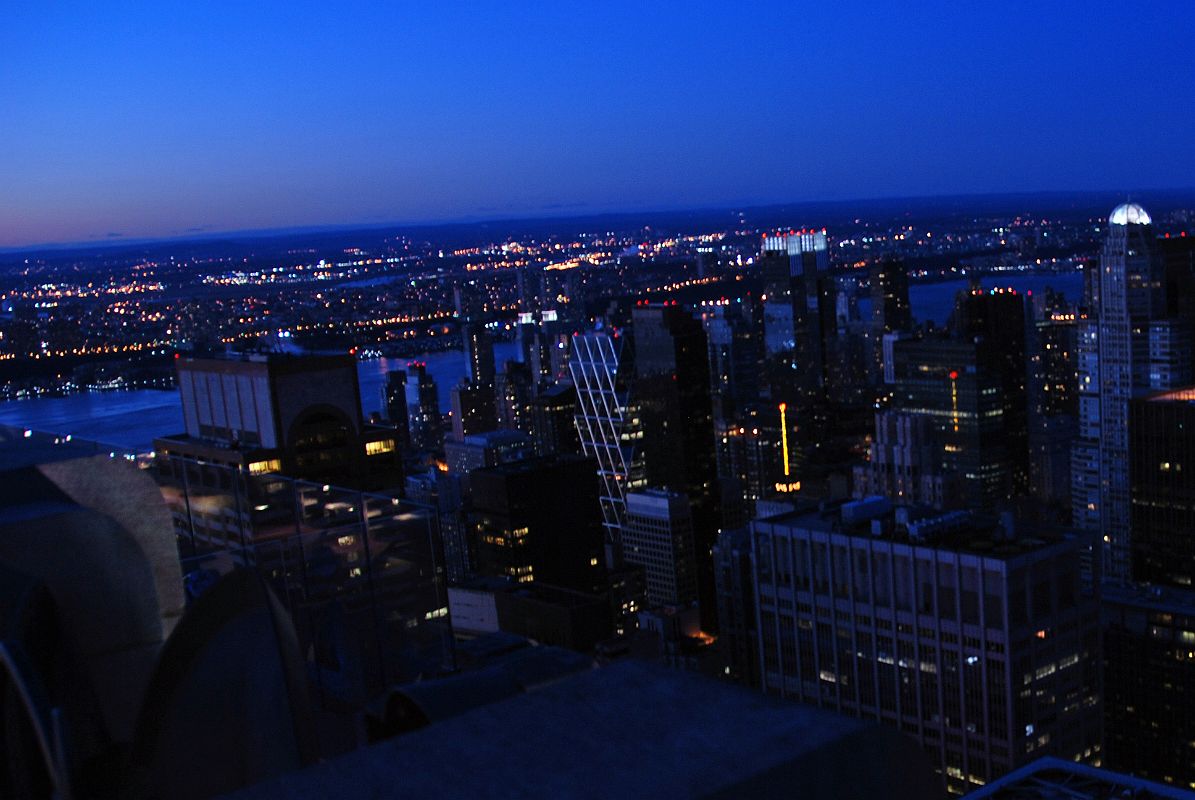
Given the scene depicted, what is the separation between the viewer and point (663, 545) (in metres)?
21.9

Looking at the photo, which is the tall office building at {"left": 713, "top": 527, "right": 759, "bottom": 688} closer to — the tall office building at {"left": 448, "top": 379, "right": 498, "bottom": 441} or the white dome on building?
the white dome on building

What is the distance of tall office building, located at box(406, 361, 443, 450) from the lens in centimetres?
2597

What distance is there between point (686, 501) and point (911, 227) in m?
21.0

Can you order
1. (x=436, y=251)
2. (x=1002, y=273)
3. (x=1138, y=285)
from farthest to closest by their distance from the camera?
(x=1002, y=273), (x=436, y=251), (x=1138, y=285)

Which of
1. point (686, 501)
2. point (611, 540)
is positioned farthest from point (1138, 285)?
point (611, 540)

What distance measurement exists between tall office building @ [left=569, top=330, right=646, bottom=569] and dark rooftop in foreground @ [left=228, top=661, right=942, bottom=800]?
23.2 metres

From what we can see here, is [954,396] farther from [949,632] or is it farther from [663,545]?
[949,632]

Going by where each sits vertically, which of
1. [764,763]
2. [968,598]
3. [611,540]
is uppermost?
[764,763]

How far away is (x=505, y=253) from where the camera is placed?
30.4 m

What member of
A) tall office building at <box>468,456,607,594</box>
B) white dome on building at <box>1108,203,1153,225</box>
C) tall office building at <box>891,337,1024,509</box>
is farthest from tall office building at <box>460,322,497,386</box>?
white dome on building at <box>1108,203,1153,225</box>

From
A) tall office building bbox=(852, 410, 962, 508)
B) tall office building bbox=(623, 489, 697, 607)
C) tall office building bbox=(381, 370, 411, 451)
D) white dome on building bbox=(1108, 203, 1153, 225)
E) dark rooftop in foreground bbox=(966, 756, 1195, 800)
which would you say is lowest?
tall office building bbox=(623, 489, 697, 607)

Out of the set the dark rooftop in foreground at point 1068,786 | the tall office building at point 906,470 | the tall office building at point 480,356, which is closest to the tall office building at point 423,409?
the tall office building at point 480,356

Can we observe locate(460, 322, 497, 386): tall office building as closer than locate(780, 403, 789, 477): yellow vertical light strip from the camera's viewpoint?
No

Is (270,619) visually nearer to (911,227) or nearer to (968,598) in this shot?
(968,598)
